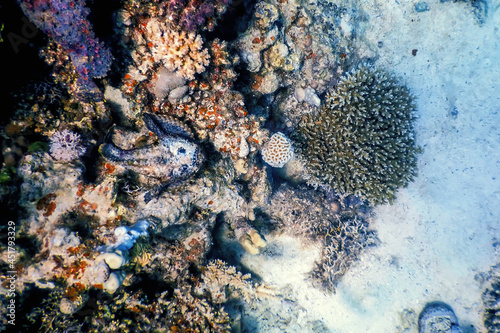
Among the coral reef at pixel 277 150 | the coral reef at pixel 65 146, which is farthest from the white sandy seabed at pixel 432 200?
the coral reef at pixel 65 146

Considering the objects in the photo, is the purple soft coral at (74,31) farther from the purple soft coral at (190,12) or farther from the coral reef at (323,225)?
the coral reef at (323,225)

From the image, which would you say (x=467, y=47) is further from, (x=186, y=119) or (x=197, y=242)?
(x=197, y=242)

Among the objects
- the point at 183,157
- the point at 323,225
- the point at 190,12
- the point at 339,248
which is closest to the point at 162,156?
the point at 183,157

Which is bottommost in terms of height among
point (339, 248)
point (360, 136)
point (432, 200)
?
point (339, 248)

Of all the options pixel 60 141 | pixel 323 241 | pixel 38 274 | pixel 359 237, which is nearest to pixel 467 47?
pixel 359 237

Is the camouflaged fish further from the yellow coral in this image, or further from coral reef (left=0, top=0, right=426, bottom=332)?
the yellow coral

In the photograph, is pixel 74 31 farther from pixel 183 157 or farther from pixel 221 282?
pixel 221 282
